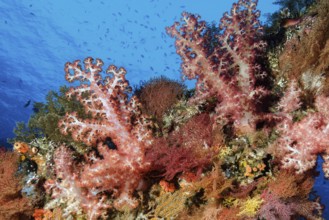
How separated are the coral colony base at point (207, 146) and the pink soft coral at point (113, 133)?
0.06ft

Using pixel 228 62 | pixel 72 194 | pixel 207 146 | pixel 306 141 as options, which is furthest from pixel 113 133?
pixel 306 141

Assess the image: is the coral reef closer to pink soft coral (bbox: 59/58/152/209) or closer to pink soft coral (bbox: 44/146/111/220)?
pink soft coral (bbox: 44/146/111/220)

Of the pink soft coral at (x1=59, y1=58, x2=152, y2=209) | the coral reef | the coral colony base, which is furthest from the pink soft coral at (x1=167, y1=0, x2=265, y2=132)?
the coral reef

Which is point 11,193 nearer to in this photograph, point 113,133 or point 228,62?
point 113,133

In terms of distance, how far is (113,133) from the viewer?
4.42 metres

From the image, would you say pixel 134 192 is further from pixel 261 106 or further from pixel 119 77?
pixel 261 106

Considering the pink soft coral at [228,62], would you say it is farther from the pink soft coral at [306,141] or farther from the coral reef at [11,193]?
the coral reef at [11,193]

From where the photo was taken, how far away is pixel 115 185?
4469 millimetres

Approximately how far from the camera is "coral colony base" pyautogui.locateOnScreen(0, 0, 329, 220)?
4242mm

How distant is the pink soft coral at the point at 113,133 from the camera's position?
4.29 metres

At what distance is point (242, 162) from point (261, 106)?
1233mm

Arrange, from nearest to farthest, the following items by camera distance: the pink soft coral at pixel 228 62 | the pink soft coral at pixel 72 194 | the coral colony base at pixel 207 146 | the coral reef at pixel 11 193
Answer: the coral colony base at pixel 207 146
the pink soft coral at pixel 72 194
the pink soft coral at pixel 228 62
the coral reef at pixel 11 193

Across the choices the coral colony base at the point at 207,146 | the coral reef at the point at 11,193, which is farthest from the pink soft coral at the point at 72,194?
the coral reef at the point at 11,193

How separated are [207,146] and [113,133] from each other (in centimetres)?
155
